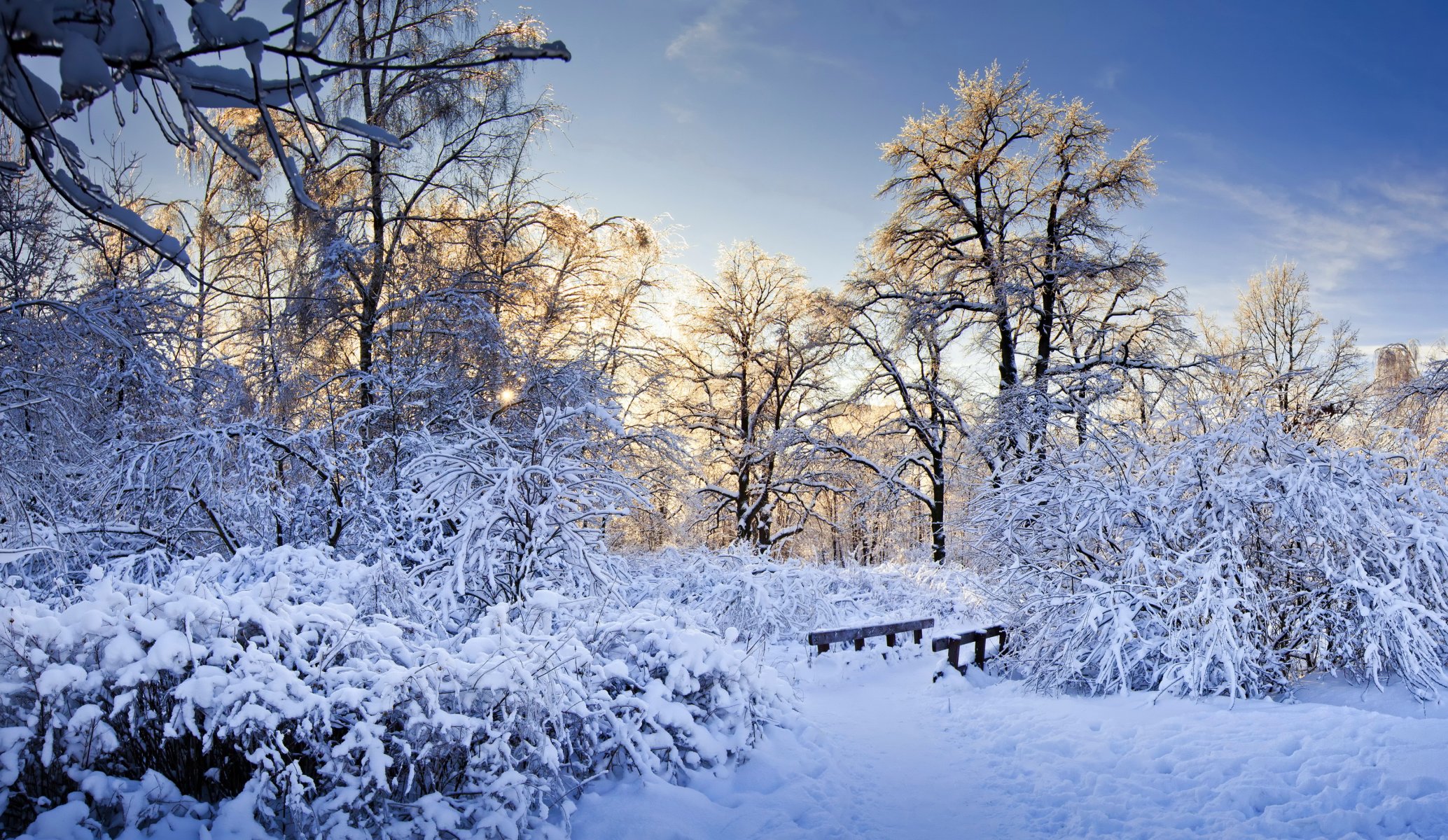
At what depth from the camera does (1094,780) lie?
4.36 metres

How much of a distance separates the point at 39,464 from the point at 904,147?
48.7ft

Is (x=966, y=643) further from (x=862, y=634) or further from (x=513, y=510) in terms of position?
(x=513, y=510)

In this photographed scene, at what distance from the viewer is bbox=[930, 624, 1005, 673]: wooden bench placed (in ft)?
27.2

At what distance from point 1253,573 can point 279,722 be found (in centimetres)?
741

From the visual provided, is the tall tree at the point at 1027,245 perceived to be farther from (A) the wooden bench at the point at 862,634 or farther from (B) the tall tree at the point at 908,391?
(A) the wooden bench at the point at 862,634

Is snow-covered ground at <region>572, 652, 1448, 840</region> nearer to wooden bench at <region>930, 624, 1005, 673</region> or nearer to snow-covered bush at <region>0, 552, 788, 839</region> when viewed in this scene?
snow-covered bush at <region>0, 552, 788, 839</region>

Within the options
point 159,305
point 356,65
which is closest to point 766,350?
point 159,305

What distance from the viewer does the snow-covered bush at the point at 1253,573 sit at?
5871mm

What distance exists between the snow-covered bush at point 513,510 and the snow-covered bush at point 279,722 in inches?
33.2

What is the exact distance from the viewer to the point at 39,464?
5148mm

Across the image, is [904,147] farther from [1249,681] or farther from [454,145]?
[1249,681]

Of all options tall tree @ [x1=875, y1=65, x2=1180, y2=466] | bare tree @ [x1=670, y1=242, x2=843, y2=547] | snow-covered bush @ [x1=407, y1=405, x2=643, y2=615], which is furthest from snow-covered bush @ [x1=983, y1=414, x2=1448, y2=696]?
bare tree @ [x1=670, y1=242, x2=843, y2=547]

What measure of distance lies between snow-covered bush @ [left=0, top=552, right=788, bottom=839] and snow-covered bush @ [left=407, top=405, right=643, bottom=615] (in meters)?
0.84

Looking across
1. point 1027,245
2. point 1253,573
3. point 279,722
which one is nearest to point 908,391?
point 1027,245
